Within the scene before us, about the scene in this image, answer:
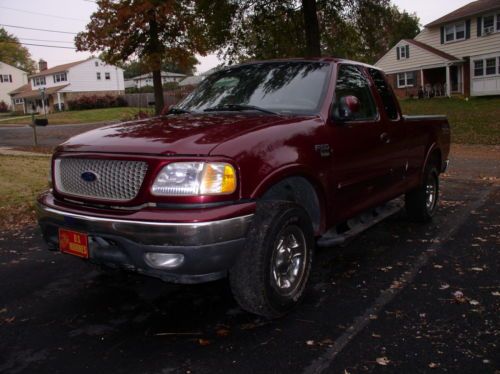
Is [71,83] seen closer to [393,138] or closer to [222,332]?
[393,138]

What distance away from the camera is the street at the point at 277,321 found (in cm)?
304

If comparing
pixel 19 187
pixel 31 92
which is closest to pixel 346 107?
pixel 19 187

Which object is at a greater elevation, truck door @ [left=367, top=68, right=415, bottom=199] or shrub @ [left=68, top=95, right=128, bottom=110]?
shrub @ [left=68, top=95, right=128, bottom=110]

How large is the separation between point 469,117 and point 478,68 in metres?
13.5

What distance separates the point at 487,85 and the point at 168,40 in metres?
20.9

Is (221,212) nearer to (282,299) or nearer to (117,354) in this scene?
(282,299)

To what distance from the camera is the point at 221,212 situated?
312cm

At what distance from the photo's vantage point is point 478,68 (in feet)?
108

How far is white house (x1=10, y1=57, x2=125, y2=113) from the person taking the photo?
6097 cm

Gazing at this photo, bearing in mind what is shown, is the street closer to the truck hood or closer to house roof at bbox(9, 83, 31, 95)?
the truck hood

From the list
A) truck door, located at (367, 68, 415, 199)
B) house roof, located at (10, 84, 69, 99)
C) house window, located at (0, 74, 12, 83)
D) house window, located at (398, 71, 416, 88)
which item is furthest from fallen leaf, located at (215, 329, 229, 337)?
house window, located at (0, 74, 12, 83)

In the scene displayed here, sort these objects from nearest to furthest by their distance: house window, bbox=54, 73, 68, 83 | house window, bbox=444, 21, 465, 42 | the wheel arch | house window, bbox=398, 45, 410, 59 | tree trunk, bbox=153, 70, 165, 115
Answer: the wheel arch < tree trunk, bbox=153, 70, 165, 115 < house window, bbox=444, 21, 465, 42 < house window, bbox=398, 45, 410, 59 < house window, bbox=54, 73, 68, 83

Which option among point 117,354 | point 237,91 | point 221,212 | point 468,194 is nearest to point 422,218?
point 468,194

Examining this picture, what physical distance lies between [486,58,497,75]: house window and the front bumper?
109 ft
